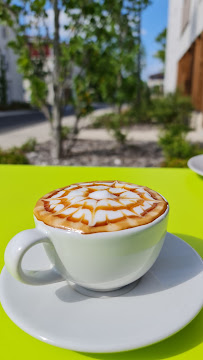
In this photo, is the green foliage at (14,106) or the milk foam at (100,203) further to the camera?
the green foliage at (14,106)

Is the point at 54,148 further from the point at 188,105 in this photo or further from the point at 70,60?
the point at 188,105

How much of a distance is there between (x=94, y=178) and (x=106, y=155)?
17.0 ft

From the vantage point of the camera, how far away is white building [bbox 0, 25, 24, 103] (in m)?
21.6

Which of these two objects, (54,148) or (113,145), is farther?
(113,145)

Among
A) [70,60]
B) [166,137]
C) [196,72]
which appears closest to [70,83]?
[70,60]

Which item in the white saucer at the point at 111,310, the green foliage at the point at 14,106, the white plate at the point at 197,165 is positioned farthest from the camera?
the green foliage at the point at 14,106

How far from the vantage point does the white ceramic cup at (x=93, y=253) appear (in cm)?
51

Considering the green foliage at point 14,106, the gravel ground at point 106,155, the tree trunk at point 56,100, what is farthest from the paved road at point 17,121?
the tree trunk at point 56,100

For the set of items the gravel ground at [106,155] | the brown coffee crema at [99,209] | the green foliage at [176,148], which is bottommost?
the gravel ground at [106,155]

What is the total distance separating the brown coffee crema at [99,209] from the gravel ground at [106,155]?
496cm

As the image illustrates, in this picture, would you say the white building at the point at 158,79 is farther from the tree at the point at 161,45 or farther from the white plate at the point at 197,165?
the white plate at the point at 197,165

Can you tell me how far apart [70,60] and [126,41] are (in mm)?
2502

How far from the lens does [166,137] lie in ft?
18.9

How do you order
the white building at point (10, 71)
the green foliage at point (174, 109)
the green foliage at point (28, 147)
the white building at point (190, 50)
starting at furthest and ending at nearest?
the white building at point (10, 71) → the green foliage at point (174, 109) → the white building at point (190, 50) → the green foliage at point (28, 147)
